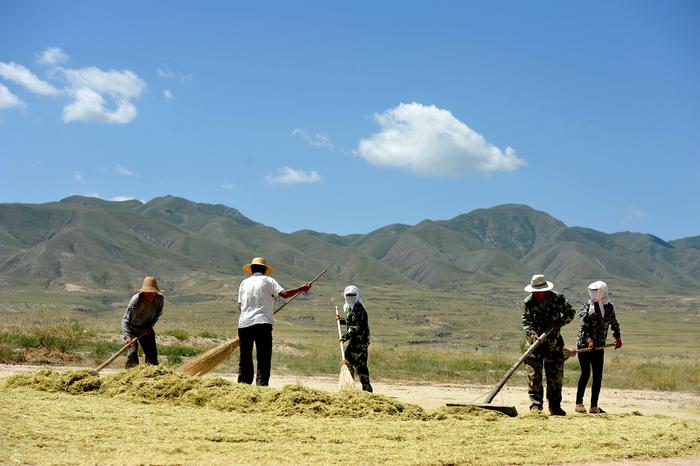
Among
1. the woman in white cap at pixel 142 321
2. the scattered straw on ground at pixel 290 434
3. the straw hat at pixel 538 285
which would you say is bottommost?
the scattered straw on ground at pixel 290 434

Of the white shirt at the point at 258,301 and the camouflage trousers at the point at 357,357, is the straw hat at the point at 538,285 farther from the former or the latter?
the white shirt at the point at 258,301

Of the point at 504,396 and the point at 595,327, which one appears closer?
the point at 595,327

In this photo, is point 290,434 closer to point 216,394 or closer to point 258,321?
point 216,394

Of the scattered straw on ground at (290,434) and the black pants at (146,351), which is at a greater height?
the black pants at (146,351)

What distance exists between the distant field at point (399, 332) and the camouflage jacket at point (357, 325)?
6.30 meters

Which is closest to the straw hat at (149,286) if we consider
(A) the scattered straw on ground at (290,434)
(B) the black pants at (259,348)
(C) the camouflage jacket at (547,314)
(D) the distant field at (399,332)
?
(B) the black pants at (259,348)

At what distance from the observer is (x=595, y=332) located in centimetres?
1105

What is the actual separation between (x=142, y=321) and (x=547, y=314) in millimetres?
5712


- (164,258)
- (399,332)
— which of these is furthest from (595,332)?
(164,258)

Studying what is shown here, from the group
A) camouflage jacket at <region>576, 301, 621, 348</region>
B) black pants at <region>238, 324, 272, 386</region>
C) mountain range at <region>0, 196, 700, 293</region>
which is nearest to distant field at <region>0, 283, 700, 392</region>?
black pants at <region>238, 324, 272, 386</region>

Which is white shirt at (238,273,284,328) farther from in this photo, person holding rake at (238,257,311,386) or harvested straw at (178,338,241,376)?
harvested straw at (178,338,241,376)

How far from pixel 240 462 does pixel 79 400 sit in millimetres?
3616

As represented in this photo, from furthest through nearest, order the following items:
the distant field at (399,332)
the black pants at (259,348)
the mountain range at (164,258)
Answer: the mountain range at (164,258)
the distant field at (399,332)
the black pants at (259,348)

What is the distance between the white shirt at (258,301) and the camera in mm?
10773
